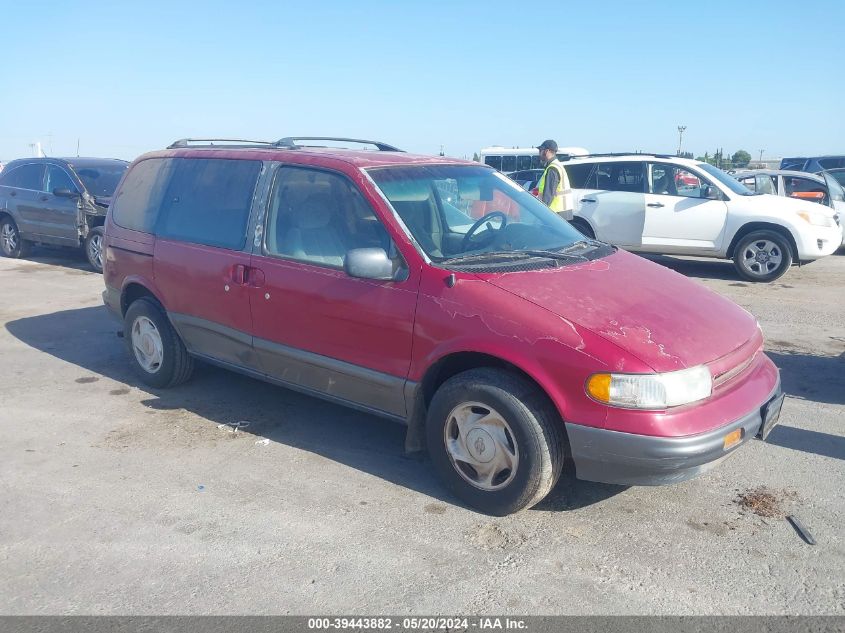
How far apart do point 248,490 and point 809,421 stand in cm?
370

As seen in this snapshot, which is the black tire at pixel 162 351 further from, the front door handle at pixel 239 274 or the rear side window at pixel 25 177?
the rear side window at pixel 25 177

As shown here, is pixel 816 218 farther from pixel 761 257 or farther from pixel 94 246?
pixel 94 246

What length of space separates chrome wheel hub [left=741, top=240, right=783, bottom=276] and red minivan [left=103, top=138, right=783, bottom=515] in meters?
6.41

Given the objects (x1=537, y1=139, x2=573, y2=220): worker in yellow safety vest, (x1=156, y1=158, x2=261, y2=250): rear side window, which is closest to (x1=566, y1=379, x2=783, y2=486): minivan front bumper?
(x1=156, y1=158, x2=261, y2=250): rear side window

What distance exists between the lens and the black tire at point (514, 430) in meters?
3.60

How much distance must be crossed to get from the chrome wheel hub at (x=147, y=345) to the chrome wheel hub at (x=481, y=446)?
9.03ft

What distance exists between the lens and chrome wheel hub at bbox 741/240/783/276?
33.9 ft

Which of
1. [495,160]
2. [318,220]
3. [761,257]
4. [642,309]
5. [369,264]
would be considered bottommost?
[761,257]

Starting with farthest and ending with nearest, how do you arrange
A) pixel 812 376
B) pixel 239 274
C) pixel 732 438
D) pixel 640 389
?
pixel 812 376
pixel 239 274
pixel 732 438
pixel 640 389

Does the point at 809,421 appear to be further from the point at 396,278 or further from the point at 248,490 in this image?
the point at 248,490

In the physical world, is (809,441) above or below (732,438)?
below

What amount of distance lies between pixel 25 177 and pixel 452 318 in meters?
11.0

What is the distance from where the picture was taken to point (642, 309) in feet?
12.6

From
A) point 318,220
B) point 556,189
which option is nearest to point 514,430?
point 318,220
